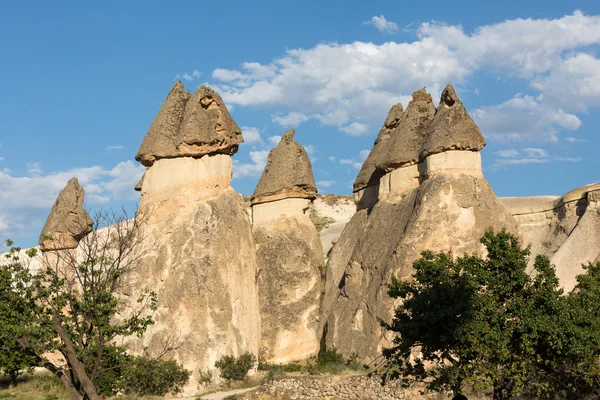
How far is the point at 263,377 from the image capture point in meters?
19.9

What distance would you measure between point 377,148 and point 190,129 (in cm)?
677

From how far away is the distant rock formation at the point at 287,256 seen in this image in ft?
75.4

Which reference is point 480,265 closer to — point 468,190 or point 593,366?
point 593,366

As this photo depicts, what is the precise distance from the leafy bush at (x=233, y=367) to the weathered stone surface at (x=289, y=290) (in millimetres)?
2649

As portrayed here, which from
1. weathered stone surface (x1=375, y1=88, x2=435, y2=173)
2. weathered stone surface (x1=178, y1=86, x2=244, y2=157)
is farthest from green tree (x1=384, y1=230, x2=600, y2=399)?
weathered stone surface (x1=178, y1=86, x2=244, y2=157)

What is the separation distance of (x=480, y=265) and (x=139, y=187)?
13915mm

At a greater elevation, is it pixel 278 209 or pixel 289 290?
pixel 278 209

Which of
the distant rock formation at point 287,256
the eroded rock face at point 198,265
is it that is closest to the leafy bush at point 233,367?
the eroded rock face at point 198,265

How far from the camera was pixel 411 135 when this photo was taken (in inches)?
880

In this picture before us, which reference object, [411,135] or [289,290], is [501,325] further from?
[289,290]

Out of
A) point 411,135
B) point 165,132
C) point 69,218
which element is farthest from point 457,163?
point 69,218

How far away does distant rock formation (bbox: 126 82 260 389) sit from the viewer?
778 inches

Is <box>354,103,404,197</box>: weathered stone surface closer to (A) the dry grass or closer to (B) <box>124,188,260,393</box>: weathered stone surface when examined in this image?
(B) <box>124,188,260,393</box>: weathered stone surface

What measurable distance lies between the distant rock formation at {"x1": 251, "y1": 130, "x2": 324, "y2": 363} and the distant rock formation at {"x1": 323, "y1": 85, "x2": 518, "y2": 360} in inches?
28.4
